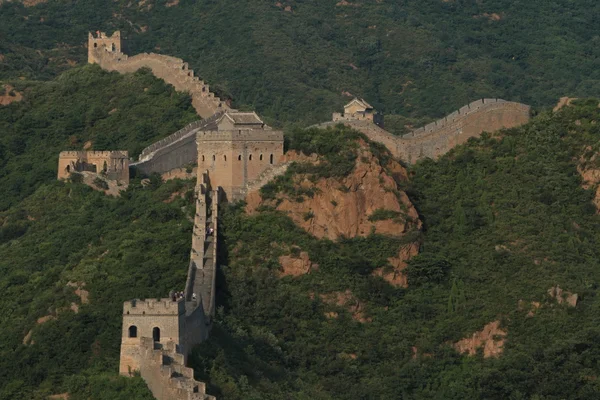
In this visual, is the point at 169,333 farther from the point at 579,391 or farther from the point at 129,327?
the point at 579,391

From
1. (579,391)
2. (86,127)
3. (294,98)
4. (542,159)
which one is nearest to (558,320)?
(579,391)

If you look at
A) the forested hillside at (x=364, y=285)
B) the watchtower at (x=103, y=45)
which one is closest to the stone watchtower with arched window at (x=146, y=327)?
the forested hillside at (x=364, y=285)

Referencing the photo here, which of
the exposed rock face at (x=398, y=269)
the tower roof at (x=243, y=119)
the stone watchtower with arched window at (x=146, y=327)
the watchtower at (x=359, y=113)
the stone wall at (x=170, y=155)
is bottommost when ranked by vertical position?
the stone watchtower with arched window at (x=146, y=327)

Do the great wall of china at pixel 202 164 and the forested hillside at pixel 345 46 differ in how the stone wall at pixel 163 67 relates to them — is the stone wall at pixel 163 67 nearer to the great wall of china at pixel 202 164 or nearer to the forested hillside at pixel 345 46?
the great wall of china at pixel 202 164

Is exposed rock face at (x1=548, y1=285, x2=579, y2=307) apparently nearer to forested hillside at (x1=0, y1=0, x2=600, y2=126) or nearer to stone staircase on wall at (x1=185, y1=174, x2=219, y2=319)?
stone staircase on wall at (x1=185, y1=174, x2=219, y2=319)

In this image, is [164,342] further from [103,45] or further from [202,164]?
[103,45]

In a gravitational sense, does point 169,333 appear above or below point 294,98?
below

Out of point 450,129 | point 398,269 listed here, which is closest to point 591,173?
point 450,129

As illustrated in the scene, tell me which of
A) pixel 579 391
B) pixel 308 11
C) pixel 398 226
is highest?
pixel 308 11

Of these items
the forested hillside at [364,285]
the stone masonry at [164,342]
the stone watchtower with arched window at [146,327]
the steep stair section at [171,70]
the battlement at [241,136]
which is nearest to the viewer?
the stone masonry at [164,342]
